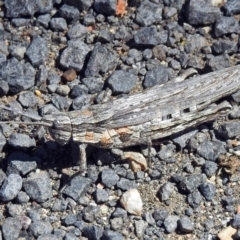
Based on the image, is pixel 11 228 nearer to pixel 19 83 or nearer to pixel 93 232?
pixel 93 232

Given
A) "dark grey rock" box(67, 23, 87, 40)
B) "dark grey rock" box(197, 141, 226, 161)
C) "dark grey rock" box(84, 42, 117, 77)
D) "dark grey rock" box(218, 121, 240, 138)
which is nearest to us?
"dark grey rock" box(197, 141, 226, 161)

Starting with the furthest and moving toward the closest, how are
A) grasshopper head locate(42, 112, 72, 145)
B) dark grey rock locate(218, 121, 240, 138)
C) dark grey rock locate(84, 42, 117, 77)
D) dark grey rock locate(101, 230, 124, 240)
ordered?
1. dark grey rock locate(84, 42, 117, 77)
2. dark grey rock locate(218, 121, 240, 138)
3. grasshopper head locate(42, 112, 72, 145)
4. dark grey rock locate(101, 230, 124, 240)

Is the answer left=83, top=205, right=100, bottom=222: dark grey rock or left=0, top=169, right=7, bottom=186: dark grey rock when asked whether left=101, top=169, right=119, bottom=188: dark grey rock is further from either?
left=0, top=169, right=7, bottom=186: dark grey rock

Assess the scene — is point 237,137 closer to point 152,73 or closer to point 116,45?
point 152,73

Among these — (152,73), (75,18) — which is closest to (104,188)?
(152,73)

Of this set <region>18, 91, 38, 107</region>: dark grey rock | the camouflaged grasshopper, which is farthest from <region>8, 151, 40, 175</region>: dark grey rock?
<region>18, 91, 38, 107</region>: dark grey rock

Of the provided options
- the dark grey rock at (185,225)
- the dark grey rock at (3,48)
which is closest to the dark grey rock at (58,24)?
the dark grey rock at (3,48)
